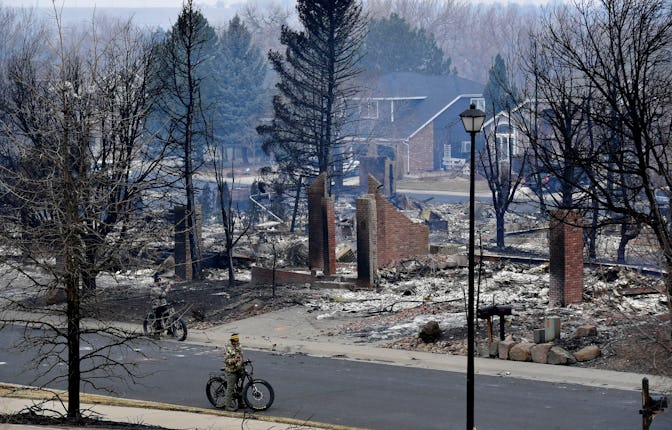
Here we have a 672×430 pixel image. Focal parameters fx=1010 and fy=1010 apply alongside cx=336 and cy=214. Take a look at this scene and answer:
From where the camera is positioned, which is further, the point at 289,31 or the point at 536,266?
the point at 289,31

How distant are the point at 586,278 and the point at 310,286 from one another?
8.71 m

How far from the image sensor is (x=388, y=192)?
74.3m

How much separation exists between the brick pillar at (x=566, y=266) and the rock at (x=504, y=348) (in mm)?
4504

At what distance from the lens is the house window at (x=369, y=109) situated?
329 ft

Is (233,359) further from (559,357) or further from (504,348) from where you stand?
(559,357)

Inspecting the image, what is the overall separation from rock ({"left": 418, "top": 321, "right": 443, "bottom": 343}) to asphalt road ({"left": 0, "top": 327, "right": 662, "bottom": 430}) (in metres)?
2.03

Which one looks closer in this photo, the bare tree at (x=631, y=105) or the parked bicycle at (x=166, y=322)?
the bare tree at (x=631, y=105)

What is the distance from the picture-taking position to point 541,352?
2177 cm

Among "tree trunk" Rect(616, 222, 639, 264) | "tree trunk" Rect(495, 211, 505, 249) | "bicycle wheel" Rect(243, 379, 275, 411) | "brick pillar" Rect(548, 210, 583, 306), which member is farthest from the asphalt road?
"tree trunk" Rect(495, 211, 505, 249)

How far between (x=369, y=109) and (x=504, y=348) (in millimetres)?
79555

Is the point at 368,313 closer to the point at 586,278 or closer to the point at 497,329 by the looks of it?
the point at 497,329

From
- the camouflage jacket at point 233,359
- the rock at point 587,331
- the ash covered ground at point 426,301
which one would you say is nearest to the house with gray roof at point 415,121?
the ash covered ground at point 426,301

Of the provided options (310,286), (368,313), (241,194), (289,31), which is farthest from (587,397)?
(241,194)

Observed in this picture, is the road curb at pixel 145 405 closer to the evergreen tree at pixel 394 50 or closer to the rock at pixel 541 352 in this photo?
the rock at pixel 541 352
